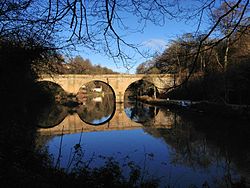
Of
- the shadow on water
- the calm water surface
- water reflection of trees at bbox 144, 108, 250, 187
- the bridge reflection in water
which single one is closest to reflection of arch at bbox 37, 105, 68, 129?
the bridge reflection in water

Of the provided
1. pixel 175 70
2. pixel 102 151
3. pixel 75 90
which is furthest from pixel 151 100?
pixel 175 70

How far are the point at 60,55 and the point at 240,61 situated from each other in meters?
11.6

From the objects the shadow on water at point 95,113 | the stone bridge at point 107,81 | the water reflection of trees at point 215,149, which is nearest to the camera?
the water reflection of trees at point 215,149

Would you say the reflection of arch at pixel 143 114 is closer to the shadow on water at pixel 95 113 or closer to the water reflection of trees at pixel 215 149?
the shadow on water at pixel 95 113

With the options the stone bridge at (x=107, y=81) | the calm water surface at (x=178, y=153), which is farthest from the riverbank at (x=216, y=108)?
the stone bridge at (x=107, y=81)

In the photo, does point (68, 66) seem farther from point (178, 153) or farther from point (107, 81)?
point (107, 81)

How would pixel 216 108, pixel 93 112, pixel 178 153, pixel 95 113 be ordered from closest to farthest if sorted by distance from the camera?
1. pixel 178 153
2. pixel 216 108
3. pixel 95 113
4. pixel 93 112

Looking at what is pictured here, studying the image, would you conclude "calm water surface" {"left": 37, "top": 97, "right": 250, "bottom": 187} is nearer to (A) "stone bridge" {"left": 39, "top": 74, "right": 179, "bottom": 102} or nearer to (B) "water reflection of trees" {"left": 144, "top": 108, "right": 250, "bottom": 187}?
(B) "water reflection of trees" {"left": 144, "top": 108, "right": 250, "bottom": 187}

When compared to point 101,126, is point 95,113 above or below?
above

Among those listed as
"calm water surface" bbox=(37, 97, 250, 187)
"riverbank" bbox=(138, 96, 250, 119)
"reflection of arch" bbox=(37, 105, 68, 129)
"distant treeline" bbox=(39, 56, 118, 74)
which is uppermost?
"distant treeline" bbox=(39, 56, 118, 74)

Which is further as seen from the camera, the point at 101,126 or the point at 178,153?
the point at 101,126

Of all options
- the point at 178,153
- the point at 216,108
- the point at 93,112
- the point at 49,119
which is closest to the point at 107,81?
the point at 93,112

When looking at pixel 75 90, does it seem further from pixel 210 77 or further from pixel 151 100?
pixel 210 77

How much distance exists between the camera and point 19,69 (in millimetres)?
5691
